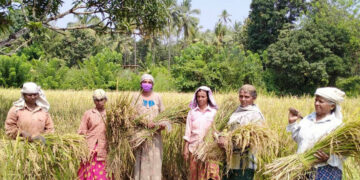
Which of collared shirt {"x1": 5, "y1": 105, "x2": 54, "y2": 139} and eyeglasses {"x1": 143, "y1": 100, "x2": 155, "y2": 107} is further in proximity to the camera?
eyeglasses {"x1": 143, "y1": 100, "x2": 155, "y2": 107}

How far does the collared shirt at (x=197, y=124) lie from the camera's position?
11.0 feet

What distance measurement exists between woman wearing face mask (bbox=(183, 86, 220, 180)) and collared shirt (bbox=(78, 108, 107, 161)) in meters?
0.83

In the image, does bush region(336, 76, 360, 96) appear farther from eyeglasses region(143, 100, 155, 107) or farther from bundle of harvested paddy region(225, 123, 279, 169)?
bundle of harvested paddy region(225, 123, 279, 169)

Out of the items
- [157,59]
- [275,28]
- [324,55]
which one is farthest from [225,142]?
[157,59]

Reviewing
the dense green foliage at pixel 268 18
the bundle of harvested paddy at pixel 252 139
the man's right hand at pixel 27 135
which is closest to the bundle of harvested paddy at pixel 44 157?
the man's right hand at pixel 27 135

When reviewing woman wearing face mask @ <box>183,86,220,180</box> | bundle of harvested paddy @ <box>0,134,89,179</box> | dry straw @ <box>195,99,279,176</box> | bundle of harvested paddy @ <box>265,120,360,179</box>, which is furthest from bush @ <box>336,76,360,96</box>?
bundle of harvested paddy @ <box>0,134,89,179</box>

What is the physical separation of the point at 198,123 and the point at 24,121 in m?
1.59

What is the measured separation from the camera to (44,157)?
300 centimetres

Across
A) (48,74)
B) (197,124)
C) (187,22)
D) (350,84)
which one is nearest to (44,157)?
(197,124)

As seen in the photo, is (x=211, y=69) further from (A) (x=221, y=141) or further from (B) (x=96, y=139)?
(A) (x=221, y=141)

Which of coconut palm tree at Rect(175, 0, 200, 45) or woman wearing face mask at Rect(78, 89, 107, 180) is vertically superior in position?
coconut palm tree at Rect(175, 0, 200, 45)

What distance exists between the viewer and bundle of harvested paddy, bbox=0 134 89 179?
2.84m

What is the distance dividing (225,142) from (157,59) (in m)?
37.0

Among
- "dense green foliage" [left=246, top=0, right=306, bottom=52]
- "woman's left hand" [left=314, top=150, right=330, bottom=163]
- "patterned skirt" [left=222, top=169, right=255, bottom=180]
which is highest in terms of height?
"dense green foliage" [left=246, top=0, right=306, bottom=52]
